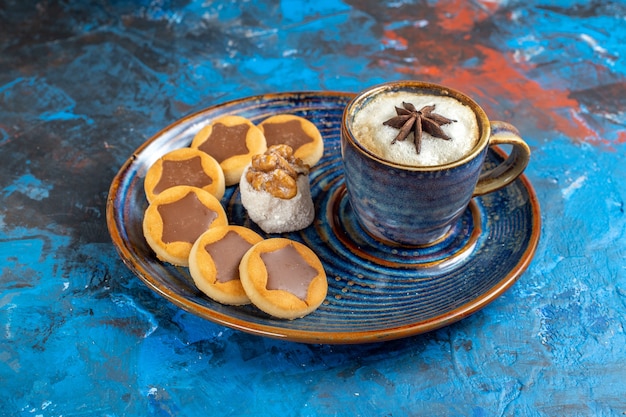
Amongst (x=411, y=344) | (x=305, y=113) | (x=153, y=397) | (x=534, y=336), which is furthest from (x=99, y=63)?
(x=534, y=336)

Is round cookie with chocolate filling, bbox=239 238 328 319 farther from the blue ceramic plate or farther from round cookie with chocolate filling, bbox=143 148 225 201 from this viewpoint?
round cookie with chocolate filling, bbox=143 148 225 201

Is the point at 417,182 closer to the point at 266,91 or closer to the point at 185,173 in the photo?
the point at 185,173

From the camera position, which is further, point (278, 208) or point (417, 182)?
point (278, 208)

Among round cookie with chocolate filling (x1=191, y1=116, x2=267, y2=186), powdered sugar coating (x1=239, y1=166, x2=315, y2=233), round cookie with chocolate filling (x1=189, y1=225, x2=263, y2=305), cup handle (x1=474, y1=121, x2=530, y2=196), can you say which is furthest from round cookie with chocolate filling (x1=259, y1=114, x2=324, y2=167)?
cup handle (x1=474, y1=121, x2=530, y2=196)

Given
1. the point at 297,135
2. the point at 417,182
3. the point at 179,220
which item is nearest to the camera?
the point at 417,182

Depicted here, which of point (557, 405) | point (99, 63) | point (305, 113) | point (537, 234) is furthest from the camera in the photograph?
point (99, 63)

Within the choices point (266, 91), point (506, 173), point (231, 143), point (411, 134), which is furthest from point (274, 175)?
point (266, 91)

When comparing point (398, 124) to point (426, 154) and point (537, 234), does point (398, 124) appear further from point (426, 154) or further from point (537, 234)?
point (537, 234)
